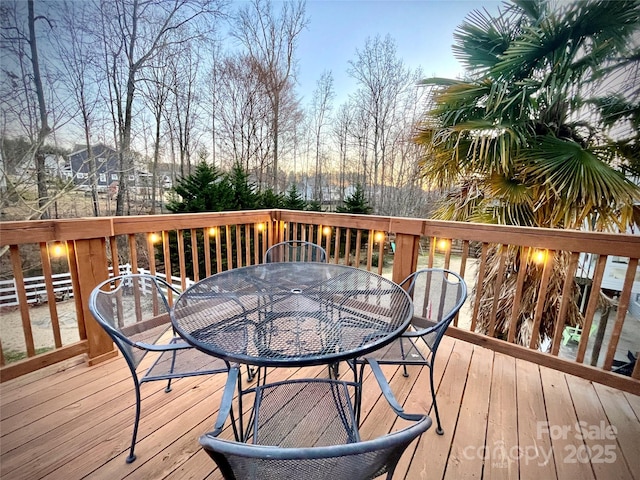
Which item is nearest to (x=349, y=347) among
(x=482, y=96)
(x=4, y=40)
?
(x=482, y=96)

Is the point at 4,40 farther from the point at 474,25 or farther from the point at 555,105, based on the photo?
the point at 555,105

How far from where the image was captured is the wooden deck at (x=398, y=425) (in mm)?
1254

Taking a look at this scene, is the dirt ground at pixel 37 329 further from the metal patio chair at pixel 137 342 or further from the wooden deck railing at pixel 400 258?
the metal patio chair at pixel 137 342

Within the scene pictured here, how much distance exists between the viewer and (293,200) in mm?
9242

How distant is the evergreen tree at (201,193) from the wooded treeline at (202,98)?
105 cm

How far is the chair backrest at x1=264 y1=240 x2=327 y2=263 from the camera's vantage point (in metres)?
2.65

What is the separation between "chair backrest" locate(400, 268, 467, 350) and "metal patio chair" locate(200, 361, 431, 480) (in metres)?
0.61

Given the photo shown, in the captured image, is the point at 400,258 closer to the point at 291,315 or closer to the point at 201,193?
the point at 291,315

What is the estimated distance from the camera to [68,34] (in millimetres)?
5352

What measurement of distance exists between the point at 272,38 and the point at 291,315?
9.47 m

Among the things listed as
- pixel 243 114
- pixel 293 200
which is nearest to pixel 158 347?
pixel 293 200

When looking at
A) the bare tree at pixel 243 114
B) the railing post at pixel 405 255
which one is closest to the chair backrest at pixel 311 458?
the railing post at pixel 405 255

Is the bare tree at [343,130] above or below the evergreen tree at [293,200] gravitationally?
above

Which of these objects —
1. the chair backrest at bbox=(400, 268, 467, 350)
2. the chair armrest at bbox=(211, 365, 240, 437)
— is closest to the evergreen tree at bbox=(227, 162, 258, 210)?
the chair backrest at bbox=(400, 268, 467, 350)
